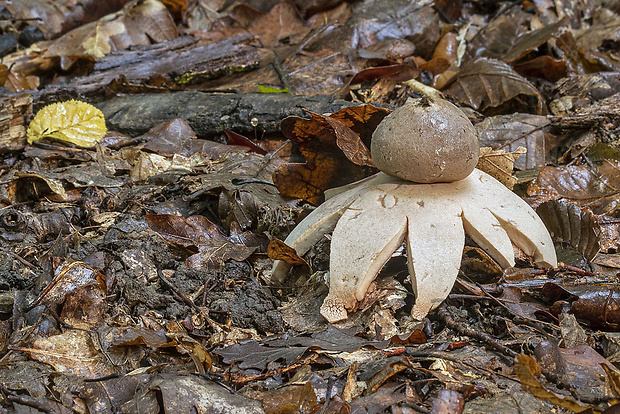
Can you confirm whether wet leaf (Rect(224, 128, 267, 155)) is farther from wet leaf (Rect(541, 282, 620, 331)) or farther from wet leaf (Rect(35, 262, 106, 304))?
wet leaf (Rect(541, 282, 620, 331))

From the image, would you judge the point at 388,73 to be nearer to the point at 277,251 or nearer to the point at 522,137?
the point at 522,137

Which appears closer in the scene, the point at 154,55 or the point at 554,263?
the point at 554,263

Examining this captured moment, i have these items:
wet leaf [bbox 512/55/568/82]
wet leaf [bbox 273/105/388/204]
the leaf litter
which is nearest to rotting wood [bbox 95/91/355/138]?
Result: the leaf litter

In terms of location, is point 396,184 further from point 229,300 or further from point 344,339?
point 229,300

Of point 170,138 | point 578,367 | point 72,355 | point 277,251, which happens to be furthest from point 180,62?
point 578,367

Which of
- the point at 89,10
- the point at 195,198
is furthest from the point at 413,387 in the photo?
the point at 89,10

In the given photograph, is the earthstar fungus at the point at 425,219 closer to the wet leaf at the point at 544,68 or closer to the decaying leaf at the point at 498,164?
the decaying leaf at the point at 498,164

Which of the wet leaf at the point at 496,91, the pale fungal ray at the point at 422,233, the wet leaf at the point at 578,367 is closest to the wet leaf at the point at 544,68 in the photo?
the wet leaf at the point at 496,91
